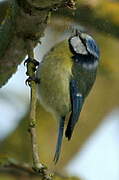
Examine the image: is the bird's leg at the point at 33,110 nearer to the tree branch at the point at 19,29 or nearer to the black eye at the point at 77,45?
the tree branch at the point at 19,29

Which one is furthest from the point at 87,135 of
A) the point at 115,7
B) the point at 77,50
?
the point at 77,50

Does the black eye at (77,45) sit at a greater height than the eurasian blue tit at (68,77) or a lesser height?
greater

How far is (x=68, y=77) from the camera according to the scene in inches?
101

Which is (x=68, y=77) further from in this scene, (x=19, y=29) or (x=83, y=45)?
(x=19, y=29)

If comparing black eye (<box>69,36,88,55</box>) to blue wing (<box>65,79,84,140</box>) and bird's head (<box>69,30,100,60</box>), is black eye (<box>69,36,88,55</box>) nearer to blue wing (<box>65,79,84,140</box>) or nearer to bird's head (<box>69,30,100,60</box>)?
bird's head (<box>69,30,100,60</box>)

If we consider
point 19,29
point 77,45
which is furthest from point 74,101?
point 19,29

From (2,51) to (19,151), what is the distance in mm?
1535

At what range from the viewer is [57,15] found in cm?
292

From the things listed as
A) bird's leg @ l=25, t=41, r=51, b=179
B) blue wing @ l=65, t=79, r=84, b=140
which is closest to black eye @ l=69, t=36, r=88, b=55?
blue wing @ l=65, t=79, r=84, b=140

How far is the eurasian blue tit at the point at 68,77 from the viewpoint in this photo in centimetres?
254

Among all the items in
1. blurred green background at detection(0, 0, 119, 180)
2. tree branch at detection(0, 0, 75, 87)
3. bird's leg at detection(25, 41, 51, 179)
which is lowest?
blurred green background at detection(0, 0, 119, 180)

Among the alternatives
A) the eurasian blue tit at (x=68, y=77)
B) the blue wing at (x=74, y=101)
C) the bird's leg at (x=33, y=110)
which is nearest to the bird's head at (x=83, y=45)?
the eurasian blue tit at (x=68, y=77)

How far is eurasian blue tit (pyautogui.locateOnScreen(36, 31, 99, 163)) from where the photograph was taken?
254cm

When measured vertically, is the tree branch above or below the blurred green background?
above
